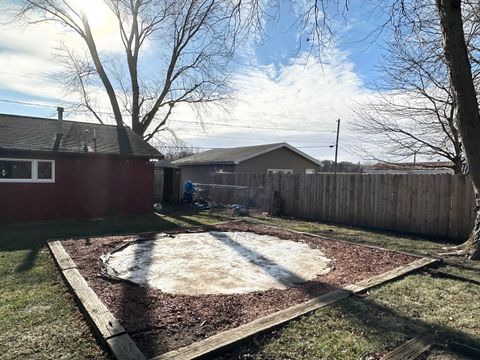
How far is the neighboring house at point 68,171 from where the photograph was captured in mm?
10443

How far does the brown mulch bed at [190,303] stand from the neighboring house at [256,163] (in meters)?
15.1

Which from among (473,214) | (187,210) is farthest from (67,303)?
(187,210)

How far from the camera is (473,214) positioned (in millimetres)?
7641

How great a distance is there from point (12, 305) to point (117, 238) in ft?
12.9

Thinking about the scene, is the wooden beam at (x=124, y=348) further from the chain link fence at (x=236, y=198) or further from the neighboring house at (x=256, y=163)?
the neighboring house at (x=256, y=163)

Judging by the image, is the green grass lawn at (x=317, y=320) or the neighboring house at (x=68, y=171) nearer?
the green grass lawn at (x=317, y=320)

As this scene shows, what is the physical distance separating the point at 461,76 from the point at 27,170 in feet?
38.0

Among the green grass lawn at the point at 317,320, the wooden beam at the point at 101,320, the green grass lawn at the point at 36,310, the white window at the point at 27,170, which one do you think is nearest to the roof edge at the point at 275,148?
the white window at the point at 27,170

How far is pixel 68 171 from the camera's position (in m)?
11.4

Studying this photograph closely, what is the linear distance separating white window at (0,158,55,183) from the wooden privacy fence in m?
7.84

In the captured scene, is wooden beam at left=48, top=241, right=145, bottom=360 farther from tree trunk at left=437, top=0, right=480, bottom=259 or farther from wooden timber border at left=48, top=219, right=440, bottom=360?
tree trunk at left=437, top=0, right=480, bottom=259

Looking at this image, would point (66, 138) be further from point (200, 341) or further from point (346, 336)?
point (346, 336)

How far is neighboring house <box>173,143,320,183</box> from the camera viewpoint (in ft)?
70.2

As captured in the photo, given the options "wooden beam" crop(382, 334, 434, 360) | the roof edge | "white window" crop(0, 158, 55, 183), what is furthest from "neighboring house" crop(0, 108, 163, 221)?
"wooden beam" crop(382, 334, 434, 360)
